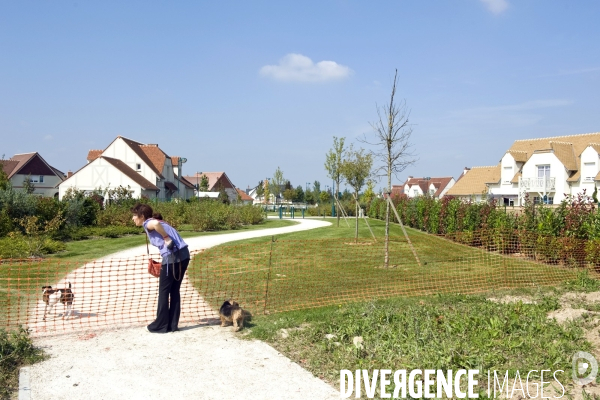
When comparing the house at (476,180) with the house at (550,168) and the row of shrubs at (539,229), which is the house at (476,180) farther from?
the row of shrubs at (539,229)

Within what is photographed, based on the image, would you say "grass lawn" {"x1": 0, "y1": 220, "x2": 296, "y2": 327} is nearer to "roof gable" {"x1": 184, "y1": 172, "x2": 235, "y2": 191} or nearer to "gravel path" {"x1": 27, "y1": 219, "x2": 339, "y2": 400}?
"gravel path" {"x1": 27, "y1": 219, "x2": 339, "y2": 400}

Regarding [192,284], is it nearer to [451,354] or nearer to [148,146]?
[451,354]

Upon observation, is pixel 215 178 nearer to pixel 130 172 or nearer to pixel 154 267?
pixel 130 172

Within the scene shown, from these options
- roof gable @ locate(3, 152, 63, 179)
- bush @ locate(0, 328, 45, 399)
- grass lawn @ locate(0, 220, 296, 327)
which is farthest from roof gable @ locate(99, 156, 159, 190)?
bush @ locate(0, 328, 45, 399)

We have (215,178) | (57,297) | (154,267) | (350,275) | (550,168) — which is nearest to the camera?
(154,267)

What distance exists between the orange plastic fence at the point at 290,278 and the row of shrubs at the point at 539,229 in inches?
1.9

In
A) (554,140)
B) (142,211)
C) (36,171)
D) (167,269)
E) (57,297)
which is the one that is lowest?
(57,297)

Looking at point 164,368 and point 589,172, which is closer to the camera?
point 164,368

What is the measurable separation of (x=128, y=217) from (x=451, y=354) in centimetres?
2187

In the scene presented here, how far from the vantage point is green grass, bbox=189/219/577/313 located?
9.21 metres

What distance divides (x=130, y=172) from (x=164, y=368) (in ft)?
141

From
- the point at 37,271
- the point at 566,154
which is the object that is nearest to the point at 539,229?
the point at 37,271

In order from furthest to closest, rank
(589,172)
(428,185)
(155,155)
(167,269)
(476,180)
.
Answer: (428,185), (155,155), (476,180), (589,172), (167,269)

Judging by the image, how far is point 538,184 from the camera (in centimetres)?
4184
